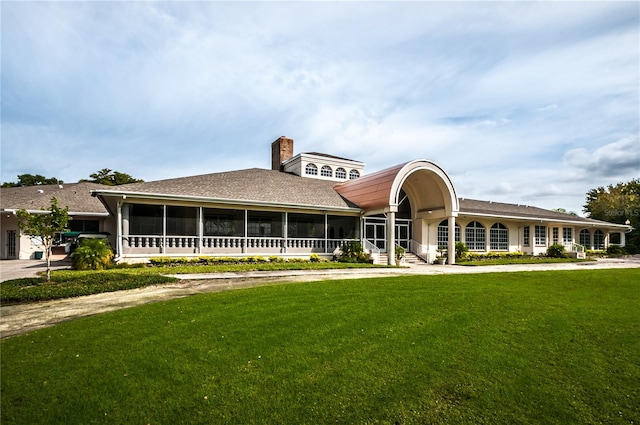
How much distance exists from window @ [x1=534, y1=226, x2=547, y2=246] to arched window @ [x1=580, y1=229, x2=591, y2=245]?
6.97 m

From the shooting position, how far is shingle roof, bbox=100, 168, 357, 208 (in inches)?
747

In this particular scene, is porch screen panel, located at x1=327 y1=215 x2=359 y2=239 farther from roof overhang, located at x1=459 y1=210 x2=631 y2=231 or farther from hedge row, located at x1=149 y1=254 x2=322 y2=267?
roof overhang, located at x1=459 y1=210 x2=631 y2=231

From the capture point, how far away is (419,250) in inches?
1019

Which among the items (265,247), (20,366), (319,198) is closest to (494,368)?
(20,366)

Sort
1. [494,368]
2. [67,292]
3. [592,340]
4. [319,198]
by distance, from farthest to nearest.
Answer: [319,198] → [67,292] → [592,340] → [494,368]

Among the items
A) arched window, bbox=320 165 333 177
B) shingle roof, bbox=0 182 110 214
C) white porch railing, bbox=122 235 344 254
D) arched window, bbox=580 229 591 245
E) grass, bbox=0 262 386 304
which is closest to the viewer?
grass, bbox=0 262 386 304

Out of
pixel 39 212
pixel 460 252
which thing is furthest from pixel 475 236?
pixel 39 212

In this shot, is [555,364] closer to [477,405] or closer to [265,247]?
[477,405]

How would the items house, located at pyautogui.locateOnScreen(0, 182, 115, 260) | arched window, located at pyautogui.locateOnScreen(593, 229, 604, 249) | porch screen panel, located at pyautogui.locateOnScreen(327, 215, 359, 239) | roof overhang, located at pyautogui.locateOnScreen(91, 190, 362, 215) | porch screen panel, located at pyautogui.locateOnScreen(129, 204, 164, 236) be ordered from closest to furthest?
1. roof overhang, located at pyautogui.locateOnScreen(91, 190, 362, 215)
2. porch screen panel, located at pyautogui.locateOnScreen(129, 204, 164, 236)
3. house, located at pyautogui.locateOnScreen(0, 182, 115, 260)
4. porch screen panel, located at pyautogui.locateOnScreen(327, 215, 359, 239)
5. arched window, located at pyautogui.locateOnScreen(593, 229, 604, 249)

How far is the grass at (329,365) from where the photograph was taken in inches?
160

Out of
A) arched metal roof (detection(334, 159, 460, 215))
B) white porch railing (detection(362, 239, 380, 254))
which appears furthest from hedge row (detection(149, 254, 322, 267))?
arched metal roof (detection(334, 159, 460, 215))

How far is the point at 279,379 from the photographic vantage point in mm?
4711

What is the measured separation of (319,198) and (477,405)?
64.5 ft

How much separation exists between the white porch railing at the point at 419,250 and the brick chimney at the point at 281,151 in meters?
13.6
